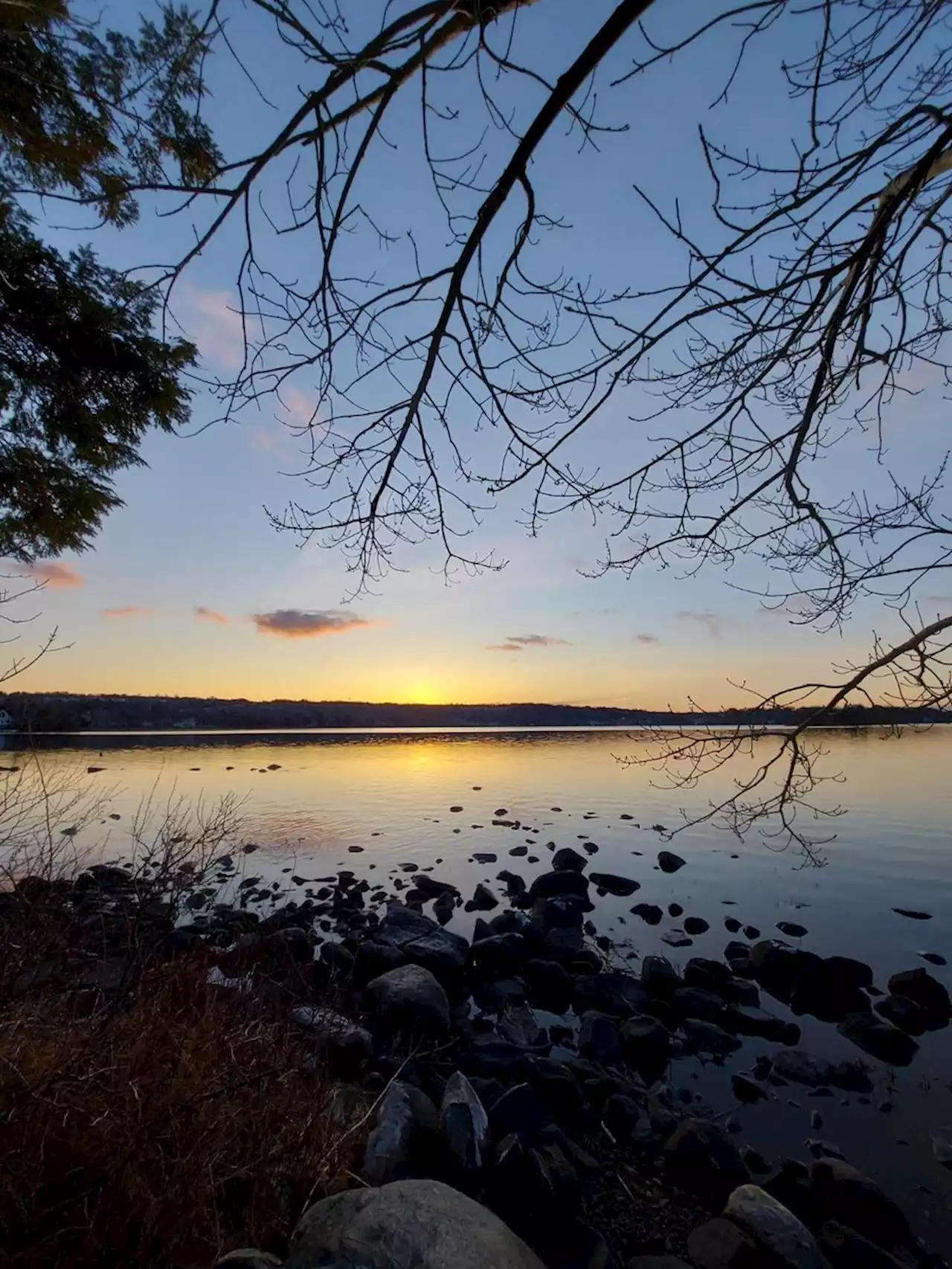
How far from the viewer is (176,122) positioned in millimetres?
2842

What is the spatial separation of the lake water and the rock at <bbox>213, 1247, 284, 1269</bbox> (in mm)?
2600

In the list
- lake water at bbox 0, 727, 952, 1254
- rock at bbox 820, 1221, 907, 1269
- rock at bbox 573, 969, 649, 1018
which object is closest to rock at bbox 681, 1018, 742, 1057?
lake water at bbox 0, 727, 952, 1254

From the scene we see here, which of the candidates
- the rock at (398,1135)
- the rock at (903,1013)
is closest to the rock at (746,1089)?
the rock at (903,1013)

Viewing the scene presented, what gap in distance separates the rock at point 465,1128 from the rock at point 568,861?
29.6 feet

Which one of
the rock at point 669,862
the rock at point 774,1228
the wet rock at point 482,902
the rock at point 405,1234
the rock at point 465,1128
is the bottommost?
the wet rock at point 482,902

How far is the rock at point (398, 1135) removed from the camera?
406cm

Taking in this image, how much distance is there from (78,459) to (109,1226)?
844 centimetres

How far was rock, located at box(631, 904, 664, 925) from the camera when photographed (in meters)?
10.8

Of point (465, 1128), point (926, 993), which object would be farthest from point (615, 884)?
point (465, 1128)

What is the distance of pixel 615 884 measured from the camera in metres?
12.8

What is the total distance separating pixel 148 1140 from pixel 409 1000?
4.08m

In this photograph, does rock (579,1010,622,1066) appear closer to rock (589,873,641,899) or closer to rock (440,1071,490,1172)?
rock (440,1071,490,1172)

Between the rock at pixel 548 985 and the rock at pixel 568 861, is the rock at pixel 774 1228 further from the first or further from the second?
the rock at pixel 568 861

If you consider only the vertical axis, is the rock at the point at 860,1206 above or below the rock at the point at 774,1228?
below
